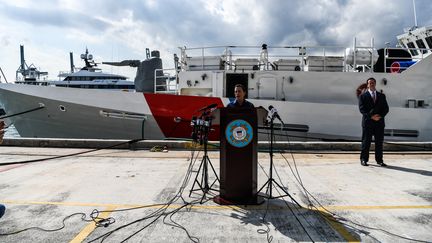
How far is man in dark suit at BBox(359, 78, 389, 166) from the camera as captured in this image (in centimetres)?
611

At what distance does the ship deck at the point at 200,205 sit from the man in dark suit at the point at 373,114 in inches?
15.2

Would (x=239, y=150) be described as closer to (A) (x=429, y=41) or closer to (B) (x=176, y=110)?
(B) (x=176, y=110)

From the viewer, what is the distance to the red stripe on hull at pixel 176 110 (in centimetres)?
936

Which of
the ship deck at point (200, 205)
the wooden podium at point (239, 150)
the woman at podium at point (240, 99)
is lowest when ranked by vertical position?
the ship deck at point (200, 205)

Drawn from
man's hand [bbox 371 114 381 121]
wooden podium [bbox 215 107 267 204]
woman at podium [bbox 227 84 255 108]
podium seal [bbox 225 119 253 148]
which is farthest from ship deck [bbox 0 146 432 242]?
woman at podium [bbox 227 84 255 108]

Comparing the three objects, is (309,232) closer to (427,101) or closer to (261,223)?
(261,223)

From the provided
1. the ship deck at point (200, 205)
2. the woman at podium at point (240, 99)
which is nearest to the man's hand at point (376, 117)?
the ship deck at point (200, 205)

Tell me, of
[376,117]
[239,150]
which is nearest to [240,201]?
[239,150]

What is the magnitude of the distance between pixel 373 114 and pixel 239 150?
3.43m

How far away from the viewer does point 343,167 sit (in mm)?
6207

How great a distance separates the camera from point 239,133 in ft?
12.6

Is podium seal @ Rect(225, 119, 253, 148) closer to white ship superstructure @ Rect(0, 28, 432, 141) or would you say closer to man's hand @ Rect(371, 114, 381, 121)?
man's hand @ Rect(371, 114, 381, 121)

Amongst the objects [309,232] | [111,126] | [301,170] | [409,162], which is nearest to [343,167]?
[301,170]

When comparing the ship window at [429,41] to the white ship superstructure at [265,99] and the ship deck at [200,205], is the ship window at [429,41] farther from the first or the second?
the ship deck at [200,205]
